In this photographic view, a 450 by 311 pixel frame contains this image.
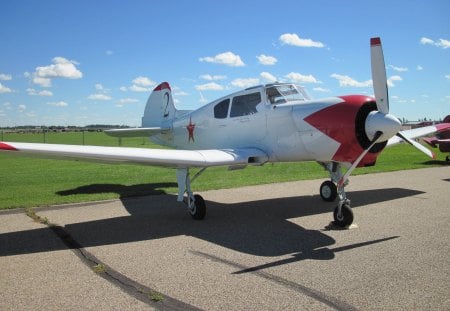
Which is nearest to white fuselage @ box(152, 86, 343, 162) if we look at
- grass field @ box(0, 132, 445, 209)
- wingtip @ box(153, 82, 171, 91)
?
grass field @ box(0, 132, 445, 209)

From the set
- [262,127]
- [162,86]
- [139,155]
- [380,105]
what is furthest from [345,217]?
[162,86]

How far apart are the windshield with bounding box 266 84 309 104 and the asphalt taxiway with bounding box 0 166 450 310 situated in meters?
2.51

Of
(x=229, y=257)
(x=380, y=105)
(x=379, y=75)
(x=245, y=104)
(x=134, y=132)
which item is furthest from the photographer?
(x=134, y=132)

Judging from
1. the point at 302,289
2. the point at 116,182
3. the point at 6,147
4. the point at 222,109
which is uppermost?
the point at 222,109

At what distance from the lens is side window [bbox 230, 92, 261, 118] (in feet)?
29.9

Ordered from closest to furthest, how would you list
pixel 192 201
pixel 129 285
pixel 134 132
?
pixel 129 285 → pixel 192 201 → pixel 134 132

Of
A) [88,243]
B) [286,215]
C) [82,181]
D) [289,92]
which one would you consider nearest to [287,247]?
[286,215]

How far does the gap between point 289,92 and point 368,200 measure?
3705 mm

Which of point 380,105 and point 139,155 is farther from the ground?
point 380,105

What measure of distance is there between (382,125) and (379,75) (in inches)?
37.2

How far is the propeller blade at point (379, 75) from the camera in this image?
6.65 meters

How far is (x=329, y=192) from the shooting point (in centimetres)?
1017

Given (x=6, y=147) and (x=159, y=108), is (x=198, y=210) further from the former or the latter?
(x=159, y=108)

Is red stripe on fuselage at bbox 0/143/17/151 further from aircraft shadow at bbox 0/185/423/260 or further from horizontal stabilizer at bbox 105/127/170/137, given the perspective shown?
horizontal stabilizer at bbox 105/127/170/137
